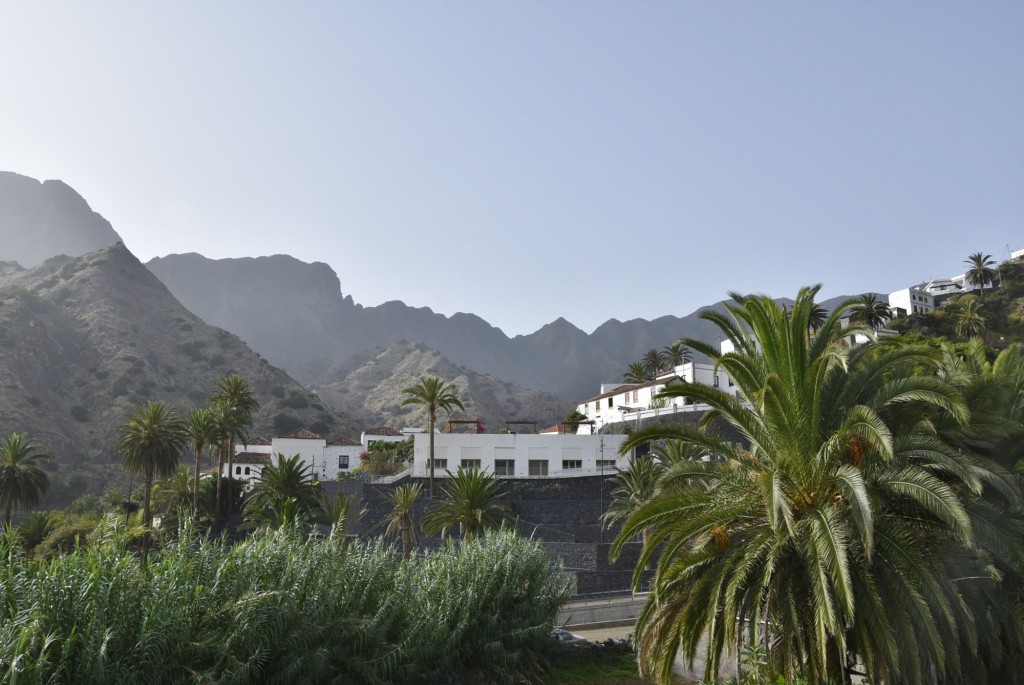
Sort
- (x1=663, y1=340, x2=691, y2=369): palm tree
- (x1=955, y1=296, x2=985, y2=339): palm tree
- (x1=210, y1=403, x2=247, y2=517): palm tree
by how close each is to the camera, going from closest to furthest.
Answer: (x1=663, y1=340, x2=691, y2=369): palm tree < (x1=210, y1=403, x2=247, y2=517): palm tree < (x1=955, y1=296, x2=985, y2=339): palm tree

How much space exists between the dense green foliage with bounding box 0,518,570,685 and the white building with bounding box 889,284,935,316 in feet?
341

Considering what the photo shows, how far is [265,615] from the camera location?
13.4m

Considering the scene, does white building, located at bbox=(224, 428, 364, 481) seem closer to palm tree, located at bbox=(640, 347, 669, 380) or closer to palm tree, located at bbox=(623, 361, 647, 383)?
palm tree, located at bbox=(623, 361, 647, 383)

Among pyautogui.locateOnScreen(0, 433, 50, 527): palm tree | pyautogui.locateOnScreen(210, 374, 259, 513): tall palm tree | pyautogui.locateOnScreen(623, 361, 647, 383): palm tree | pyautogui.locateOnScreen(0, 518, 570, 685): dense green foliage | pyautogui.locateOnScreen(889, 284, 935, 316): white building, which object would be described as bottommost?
pyautogui.locateOnScreen(0, 518, 570, 685): dense green foliage

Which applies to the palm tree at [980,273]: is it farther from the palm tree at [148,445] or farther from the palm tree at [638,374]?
the palm tree at [148,445]

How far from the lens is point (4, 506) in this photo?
47.6m

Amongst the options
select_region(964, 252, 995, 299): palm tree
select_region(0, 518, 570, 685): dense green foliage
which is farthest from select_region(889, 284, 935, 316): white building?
select_region(0, 518, 570, 685): dense green foliage

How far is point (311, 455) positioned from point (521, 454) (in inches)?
1097

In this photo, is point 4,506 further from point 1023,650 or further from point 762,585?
point 1023,650

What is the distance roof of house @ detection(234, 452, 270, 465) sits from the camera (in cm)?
7812

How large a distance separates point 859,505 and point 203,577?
11.7 metres

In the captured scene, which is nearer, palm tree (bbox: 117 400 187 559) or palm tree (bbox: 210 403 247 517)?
palm tree (bbox: 117 400 187 559)

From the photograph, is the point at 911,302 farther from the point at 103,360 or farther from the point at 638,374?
the point at 103,360

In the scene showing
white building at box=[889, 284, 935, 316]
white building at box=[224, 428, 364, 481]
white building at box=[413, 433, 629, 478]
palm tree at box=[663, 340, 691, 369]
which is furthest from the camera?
white building at box=[889, 284, 935, 316]
